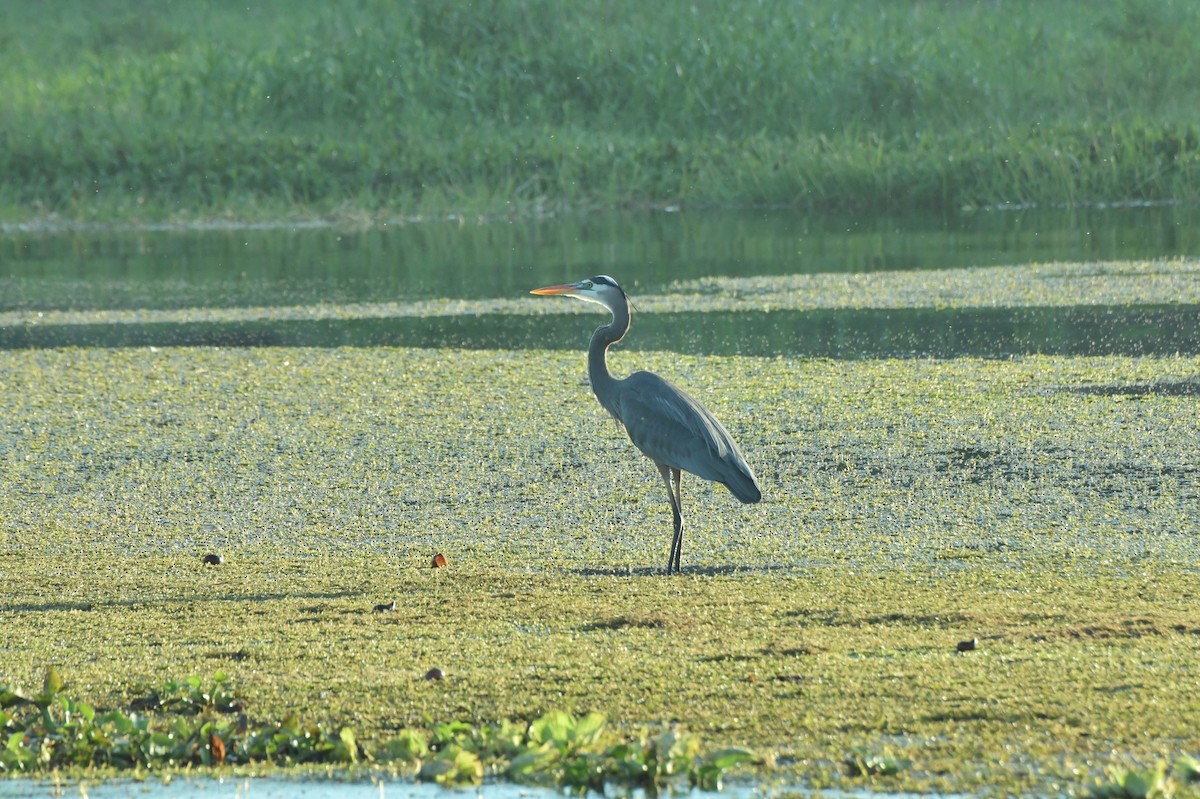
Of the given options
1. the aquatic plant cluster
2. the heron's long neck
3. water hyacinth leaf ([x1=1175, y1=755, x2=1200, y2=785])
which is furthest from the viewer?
the heron's long neck

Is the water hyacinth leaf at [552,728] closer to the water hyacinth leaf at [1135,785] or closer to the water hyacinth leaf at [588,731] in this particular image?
the water hyacinth leaf at [588,731]

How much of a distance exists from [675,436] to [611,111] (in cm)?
1802

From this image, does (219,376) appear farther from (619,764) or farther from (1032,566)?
(619,764)

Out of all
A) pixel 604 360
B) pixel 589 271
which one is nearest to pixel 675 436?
pixel 604 360

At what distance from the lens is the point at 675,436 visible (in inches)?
207

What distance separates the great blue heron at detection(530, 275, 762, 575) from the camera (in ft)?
16.7

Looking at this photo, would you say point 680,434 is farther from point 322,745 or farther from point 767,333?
point 767,333

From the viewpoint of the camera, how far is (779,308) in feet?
37.6

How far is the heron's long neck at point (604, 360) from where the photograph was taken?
5727 millimetres

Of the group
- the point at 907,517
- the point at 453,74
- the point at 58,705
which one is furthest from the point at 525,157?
the point at 58,705

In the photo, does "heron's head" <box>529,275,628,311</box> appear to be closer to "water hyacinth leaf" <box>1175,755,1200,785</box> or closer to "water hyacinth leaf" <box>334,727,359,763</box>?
"water hyacinth leaf" <box>334,727,359,763</box>

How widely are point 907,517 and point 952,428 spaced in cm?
155

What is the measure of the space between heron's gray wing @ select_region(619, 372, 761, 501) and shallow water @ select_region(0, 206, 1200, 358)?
3903 mm

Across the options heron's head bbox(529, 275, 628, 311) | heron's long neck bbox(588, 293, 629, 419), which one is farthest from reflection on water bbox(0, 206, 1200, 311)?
heron's long neck bbox(588, 293, 629, 419)
